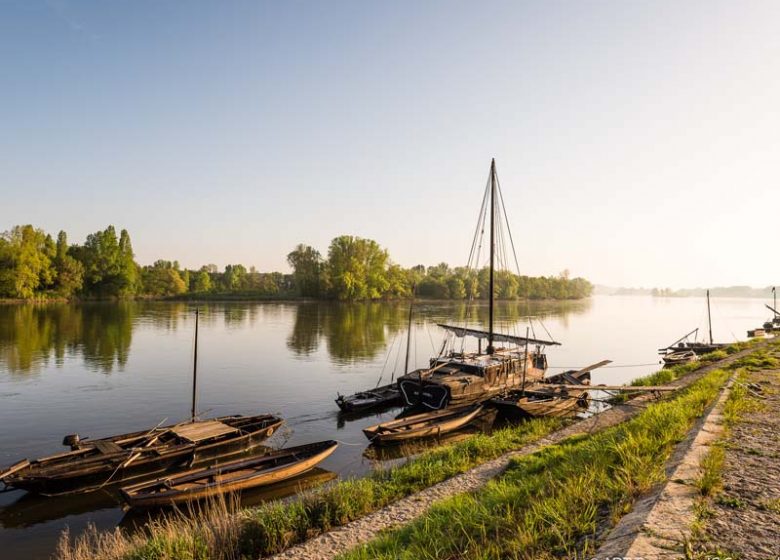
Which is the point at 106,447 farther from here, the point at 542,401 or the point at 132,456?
the point at 542,401

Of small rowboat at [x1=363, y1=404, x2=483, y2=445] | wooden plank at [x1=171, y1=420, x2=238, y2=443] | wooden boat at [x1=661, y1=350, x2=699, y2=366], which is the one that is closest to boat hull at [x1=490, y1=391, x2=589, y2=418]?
small rowboat at [x1=363, y1=404, x2=483, y2=445]

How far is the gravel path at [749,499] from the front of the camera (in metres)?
6.65

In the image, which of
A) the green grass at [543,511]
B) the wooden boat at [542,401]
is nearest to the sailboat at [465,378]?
the wooden boat at [542,401]

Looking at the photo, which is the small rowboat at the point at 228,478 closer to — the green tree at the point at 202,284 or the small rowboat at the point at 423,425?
the small rowboat at the point at 423,425

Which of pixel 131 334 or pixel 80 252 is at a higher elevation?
pixel 80 252

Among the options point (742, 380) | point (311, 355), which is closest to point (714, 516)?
point (742, 380)

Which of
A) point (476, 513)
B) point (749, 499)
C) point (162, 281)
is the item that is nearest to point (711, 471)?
point (749, 499)

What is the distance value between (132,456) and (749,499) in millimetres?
19733

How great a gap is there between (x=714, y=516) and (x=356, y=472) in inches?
570

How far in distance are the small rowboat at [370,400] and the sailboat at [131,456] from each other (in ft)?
18.6

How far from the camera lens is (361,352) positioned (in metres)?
50.9

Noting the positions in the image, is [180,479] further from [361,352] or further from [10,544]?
[361,352]

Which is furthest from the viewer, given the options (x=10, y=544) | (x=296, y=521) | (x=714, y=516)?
(x=10, y=544)

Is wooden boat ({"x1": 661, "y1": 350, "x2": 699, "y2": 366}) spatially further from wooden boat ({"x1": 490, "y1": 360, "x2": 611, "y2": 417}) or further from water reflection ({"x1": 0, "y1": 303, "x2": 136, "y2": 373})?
Answer: water reflection ({"x1": 0, "y1": 303, "x2": 136, "y2": 373})
